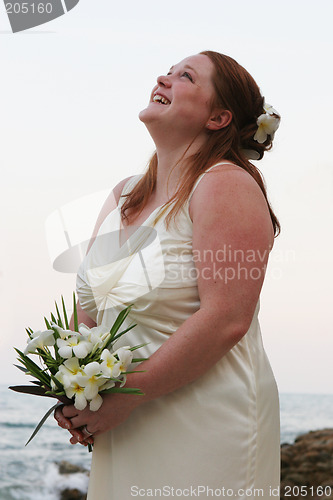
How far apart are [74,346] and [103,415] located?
21 cm

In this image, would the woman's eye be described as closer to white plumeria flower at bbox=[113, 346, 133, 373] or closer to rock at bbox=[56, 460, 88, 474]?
white plumeria flower at bbox=[113, 346, 133, 373]

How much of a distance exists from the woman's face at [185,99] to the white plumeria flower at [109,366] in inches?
30.1

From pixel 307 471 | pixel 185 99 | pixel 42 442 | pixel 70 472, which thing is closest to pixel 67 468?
pixel 70 472

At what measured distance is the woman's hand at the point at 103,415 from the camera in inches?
73.6

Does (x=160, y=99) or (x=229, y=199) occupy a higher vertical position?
(x=160, y=99)

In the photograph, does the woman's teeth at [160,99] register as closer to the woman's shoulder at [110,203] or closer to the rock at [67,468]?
the woman's shoulder at [110,203]


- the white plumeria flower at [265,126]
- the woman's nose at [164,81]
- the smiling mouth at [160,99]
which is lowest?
the white plumeria flower at [265,126]

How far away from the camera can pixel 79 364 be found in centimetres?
187

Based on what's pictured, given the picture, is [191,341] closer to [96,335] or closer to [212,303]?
[212,303]

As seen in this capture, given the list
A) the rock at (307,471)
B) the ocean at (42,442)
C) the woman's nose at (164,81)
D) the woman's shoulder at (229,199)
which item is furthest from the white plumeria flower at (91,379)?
the ocean at (42,442)

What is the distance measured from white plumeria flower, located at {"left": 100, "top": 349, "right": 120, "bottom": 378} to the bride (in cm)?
8

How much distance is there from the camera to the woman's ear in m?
2.20

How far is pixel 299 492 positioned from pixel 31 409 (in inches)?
121

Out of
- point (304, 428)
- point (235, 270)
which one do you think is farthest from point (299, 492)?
point (235, 270)
